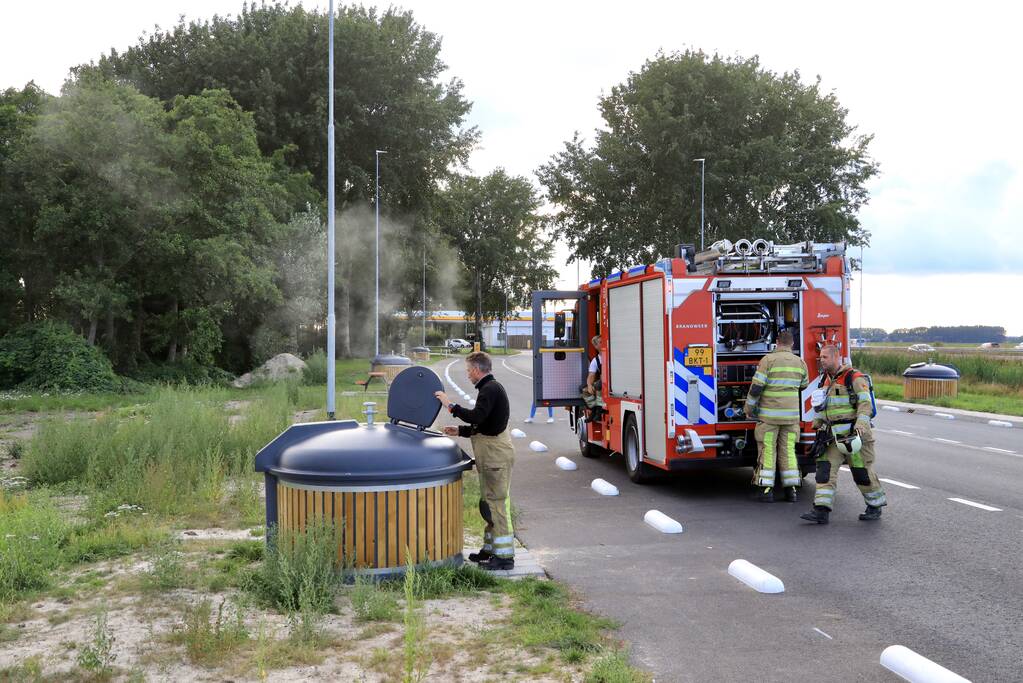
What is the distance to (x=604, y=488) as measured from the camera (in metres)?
10.6

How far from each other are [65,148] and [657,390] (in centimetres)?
2109

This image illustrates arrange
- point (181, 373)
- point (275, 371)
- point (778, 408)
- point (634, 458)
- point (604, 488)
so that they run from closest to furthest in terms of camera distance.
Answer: point (778, 408) < point (604, 488) < point (634, 458) < point (181, 373) < point (275, 371)

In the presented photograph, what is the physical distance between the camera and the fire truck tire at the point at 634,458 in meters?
11.0

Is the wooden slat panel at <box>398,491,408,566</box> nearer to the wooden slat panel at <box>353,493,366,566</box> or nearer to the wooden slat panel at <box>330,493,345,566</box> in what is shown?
the wooden slat panel at <box>353,493,366,566</box>

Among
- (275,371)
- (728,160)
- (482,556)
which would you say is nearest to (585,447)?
(482,556)

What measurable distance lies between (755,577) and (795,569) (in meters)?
0.67

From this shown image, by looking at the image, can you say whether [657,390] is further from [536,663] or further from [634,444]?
[536,663]

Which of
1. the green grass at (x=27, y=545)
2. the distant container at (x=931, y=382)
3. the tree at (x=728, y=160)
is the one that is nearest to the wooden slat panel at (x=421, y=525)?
the green grass at (x=27, y=545)

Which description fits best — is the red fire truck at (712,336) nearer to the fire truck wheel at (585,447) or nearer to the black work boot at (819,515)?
the black work boot at (819,515)

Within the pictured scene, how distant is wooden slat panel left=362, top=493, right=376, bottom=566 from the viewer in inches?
238

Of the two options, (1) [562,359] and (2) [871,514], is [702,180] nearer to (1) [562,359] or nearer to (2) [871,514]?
(1) [562,359]

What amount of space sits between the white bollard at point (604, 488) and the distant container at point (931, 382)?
16.8 m

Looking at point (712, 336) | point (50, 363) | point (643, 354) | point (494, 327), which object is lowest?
point (50, 363)

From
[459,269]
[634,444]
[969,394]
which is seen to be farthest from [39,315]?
[459,269]
